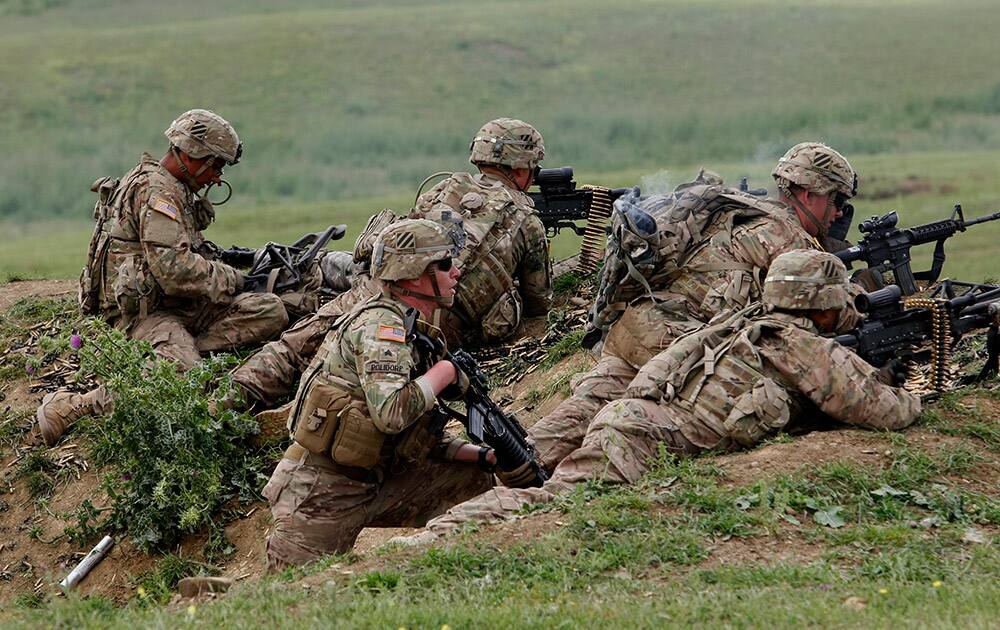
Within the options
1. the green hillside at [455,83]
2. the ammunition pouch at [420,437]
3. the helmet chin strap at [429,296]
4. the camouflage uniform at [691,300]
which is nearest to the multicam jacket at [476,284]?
the camouflage uniform at [691,300]

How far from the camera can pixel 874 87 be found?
Result: 41.0 meters

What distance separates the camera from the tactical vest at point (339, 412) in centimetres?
797

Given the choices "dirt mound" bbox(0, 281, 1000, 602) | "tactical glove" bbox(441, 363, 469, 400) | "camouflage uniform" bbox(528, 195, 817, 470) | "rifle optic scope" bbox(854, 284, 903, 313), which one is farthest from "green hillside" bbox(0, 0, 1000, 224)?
"tactical glove" bbox(441, 363, 469, 400)

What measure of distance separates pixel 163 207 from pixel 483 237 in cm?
241

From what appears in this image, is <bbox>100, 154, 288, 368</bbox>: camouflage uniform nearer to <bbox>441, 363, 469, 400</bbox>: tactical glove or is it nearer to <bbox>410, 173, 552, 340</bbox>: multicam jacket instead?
<bbox>410, 173, 552, 340</bbox>: multicam jacket

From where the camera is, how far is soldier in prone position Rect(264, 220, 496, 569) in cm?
792

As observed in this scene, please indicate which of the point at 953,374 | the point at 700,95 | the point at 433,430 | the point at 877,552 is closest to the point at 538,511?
the point at 433,430

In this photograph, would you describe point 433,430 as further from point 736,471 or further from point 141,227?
point 141,227

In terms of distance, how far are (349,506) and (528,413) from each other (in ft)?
9.04

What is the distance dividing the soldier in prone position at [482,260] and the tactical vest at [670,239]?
4.87ft

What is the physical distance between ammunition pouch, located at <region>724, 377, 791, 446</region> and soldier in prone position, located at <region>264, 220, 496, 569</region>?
141 cm

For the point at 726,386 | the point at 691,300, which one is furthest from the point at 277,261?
the point at 726,386

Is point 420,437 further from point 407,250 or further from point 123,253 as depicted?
point 123,253

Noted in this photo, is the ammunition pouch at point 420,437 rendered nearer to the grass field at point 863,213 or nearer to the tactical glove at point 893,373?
the tactical glove at point 893,373
